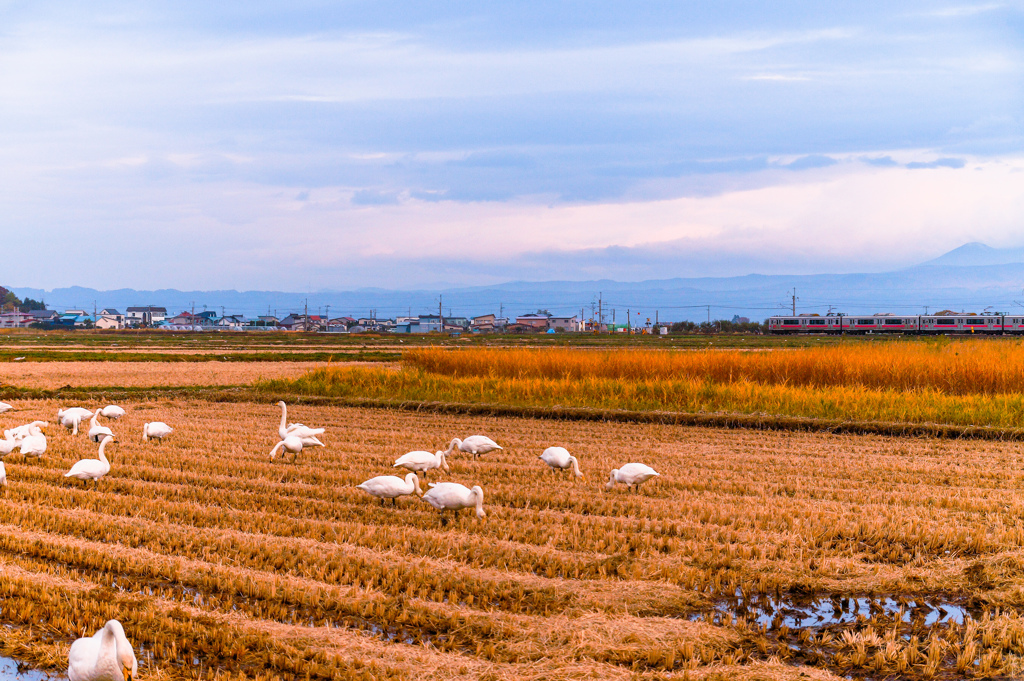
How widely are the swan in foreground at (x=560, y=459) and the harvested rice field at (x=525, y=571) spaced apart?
7.9 inches

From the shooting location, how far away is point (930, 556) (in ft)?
24.3

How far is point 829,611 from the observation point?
620cm

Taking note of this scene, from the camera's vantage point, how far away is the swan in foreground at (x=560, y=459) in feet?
34.8

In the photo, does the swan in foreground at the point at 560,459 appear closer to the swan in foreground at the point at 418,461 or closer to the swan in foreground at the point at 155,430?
the swan in foreground at the point at 418,461

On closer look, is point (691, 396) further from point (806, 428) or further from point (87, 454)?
point (87, 454)

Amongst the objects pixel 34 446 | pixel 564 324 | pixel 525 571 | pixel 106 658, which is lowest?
pixel 525 571

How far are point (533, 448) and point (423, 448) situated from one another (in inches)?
68.6

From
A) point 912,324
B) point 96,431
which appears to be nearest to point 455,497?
point 96,431

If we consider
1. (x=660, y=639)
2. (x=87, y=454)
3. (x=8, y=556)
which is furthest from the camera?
(x=87, y=454)

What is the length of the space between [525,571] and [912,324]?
86.2 metres

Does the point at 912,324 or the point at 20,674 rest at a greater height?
the point at 912,324

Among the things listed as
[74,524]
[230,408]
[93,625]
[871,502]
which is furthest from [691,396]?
[93,625]

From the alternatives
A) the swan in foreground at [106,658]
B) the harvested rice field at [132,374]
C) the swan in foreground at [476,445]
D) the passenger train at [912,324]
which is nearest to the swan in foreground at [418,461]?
the swan in foreground at [476,445]

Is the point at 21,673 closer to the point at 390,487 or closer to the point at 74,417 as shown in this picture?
the point at 390,487
